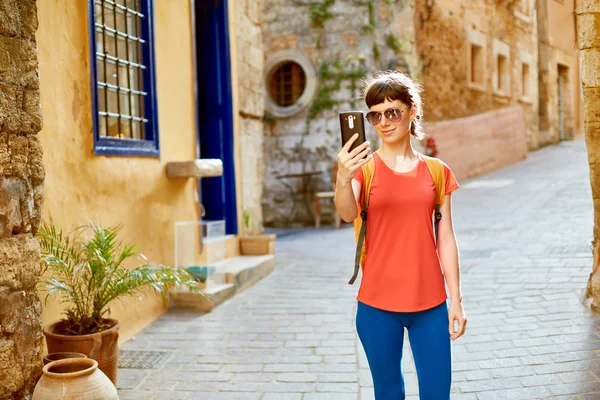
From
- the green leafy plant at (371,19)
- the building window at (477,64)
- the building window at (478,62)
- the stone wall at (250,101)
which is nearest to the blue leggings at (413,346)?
the stone wall at (250,101)

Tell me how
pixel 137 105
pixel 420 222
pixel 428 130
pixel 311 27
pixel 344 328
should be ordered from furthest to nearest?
1. pixel 428 130
2. pixel 311 27
3. pixel 137 105
4. pixel 344 328
5. pixel 420 222

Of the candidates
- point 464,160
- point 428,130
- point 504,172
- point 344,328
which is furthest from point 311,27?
point 344,328

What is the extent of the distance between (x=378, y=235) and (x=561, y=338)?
109 inches

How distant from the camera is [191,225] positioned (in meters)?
6.32

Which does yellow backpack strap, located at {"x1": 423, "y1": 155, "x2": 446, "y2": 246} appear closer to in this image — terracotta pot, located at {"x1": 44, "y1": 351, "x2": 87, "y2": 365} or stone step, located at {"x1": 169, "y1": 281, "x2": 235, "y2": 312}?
terracotta pot, located at {"x1": 44, "y1": 351, "x2": 87, "y2": 365}

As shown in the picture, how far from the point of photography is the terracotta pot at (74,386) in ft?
9.55

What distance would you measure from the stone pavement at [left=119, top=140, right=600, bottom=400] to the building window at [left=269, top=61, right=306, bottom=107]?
5.88 meters

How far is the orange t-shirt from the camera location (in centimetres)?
228

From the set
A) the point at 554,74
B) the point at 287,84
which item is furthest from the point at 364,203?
the point at 554,74

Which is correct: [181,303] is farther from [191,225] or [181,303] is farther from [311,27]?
[311,27]

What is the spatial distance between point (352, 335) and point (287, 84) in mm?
9995

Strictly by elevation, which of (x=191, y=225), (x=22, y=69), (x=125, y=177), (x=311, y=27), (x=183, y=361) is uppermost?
(x=311, y=27)

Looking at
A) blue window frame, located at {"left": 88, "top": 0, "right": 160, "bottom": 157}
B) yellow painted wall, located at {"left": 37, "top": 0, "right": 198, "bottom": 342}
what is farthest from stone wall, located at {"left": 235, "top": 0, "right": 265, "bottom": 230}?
blue window frame, located at {"left": 88, "top": 0, "right": 160, "bottom": 157}

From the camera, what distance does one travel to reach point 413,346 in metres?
2.32
